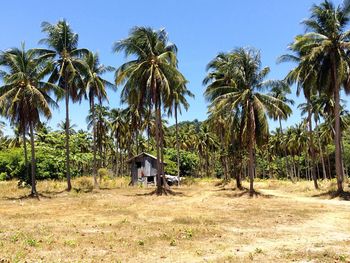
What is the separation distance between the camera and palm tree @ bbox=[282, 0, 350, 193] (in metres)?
26.0

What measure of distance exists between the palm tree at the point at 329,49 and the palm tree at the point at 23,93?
18.8m

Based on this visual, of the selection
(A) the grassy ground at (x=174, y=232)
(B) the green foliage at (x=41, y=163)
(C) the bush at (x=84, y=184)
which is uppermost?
(B) the green foliage at (x=41, y=163)

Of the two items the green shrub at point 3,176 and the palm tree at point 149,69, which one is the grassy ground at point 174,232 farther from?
the green shrub at point 3,176

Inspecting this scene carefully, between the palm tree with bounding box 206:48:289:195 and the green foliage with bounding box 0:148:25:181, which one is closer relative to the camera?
the palm tree with bounding box 206:48:289:195

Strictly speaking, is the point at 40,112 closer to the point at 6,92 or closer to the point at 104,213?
the point at 6,92

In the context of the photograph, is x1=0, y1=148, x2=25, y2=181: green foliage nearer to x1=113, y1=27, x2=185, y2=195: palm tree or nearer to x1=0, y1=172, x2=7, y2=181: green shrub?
x1=0, y1=172, x2=7, y2=181: green shrub

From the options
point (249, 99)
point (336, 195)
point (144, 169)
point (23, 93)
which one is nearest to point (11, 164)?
point (144, 169)

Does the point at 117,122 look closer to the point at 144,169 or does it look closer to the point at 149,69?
the point at 144,169

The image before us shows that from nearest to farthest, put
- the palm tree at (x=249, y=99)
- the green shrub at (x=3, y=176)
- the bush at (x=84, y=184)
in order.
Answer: the palm tree at (x=249, y=99) → the bush at (x=84, y=184) → the green shrub at (x=3, y=176)

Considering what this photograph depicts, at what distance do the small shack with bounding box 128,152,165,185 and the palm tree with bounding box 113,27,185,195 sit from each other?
1314 centimetres

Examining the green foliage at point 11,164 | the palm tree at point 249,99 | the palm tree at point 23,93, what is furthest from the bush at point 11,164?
the palm tree at point 249,99

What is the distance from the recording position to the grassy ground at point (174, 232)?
1014 centimetres

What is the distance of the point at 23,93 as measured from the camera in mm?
26766

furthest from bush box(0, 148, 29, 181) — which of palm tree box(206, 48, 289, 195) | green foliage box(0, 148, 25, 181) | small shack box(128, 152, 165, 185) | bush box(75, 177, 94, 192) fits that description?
palm tree box(206, 48, 289, 195)
